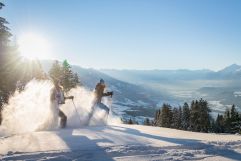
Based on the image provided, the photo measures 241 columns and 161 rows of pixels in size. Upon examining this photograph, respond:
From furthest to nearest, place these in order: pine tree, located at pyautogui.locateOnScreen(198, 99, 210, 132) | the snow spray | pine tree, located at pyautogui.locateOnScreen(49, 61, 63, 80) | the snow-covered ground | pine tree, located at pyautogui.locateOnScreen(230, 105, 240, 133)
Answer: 1. pine tree, located at pyautogui.locateOnScreen(230, 105, 240, 133)
2. pine tree, located at pyautogui.locateOnScreen(198, 99, 210, 132)
3. pine tree, located at pyautogui.locateOnScreen(49, 61, 63, 80)
4. the snow spray
5. the snow-covered ground

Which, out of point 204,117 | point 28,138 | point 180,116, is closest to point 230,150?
point 28,138

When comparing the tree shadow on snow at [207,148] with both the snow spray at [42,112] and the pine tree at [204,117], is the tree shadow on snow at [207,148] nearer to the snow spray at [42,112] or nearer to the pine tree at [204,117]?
the snow spray at [42,112]

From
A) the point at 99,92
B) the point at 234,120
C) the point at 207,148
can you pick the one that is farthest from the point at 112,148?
the point at 234,120

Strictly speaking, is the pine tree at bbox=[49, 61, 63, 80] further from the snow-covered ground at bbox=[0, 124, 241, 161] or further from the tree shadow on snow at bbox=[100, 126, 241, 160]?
the tree shadow on snow at bbox=[100, 126, 241, 160]

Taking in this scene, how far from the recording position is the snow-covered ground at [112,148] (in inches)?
349

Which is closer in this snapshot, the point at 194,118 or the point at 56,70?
the point at 56,70

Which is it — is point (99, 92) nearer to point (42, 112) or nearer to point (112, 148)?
point (42, 112)

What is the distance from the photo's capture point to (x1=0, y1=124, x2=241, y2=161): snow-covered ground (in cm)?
886

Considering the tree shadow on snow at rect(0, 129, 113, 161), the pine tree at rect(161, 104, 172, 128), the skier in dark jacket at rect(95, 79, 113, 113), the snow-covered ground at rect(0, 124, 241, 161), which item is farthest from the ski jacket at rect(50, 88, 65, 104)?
the pine tree at rect(161, 104, 172, 128)

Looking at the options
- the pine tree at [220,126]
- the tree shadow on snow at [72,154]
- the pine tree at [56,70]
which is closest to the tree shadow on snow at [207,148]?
the tree shadow on snow at [72,154]

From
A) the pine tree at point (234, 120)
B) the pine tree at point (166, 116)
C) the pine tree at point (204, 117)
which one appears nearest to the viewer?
the pine tree at point (204, 117)

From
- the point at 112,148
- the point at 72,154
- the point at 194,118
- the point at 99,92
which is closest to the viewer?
the point at 72,154

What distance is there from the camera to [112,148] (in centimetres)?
966

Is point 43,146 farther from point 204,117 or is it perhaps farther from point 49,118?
point 204,117
